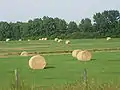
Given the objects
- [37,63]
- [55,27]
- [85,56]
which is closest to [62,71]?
[37,63]

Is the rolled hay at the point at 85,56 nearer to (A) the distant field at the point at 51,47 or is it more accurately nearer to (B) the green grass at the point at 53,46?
(A) the distant field at the point at 51,47

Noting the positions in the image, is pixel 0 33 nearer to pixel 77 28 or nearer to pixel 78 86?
pixel 77 28

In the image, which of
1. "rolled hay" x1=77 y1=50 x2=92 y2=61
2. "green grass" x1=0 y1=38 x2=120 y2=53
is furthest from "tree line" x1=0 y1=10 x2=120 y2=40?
"rolled hay" x1=77 y1=50 x2=92 y2=61

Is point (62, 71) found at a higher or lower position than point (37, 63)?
lower

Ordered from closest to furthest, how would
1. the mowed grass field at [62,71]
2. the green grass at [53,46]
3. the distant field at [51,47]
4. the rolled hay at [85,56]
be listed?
the mowed grass field at [62,71], the rolled hay at [85,56], the distant field at [51,47], the green grass at [53,46]

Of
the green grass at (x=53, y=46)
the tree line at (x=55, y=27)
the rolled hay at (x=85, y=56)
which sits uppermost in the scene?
the tree line at (x=55, y=27)

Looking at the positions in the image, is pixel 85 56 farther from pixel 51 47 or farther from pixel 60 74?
pixel 51 47

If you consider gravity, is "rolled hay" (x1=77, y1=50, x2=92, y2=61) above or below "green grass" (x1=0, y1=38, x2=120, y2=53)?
above

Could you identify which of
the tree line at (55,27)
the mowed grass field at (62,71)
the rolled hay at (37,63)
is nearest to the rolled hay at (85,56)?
the mowed grass field at (62,71)

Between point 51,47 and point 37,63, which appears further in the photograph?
point 51,47

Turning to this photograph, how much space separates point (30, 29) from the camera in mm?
153750

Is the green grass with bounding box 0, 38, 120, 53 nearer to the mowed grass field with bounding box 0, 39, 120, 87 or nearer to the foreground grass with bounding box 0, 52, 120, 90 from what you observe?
the mowed grass field with bounding box 0, 39, 120, 87

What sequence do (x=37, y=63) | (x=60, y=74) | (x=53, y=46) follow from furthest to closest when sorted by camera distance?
(x=53, y=46)
(x=37, y=63)
(x=60, y=74)

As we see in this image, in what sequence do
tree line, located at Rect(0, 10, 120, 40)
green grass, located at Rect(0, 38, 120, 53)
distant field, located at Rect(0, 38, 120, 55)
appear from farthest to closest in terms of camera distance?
tree line, located at Rect(0, 10, 120, 40)
green grass, located at Rect(0, 38, 120, 53)
distant field, located at Rect(0, 38, 120, 55)
